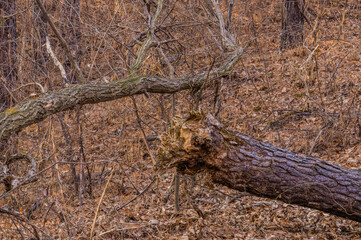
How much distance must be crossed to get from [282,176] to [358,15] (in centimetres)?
844

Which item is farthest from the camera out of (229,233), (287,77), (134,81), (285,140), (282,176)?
(287,77)

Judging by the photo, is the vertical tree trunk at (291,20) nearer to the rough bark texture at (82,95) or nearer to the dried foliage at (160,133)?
the dried foliage at (160,133)

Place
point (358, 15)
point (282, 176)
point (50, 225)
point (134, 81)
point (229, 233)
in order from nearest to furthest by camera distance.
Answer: point (282, 176)
point (229, 233)
point (134, 81)
point (50, 225)
point (358, 15)

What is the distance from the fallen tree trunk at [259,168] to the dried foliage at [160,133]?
345 millimetres

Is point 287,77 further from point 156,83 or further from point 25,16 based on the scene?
point 25,16

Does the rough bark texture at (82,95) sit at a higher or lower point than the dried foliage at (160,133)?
higher

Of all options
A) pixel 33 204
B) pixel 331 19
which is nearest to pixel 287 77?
pixel 331 19

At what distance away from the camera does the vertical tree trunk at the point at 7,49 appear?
746 centimetres

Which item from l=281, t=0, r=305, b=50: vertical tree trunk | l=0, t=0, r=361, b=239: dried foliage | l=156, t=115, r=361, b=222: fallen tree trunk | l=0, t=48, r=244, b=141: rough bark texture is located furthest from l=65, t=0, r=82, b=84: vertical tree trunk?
l=281, t=0, r=305, b=50: vertical tree trunk

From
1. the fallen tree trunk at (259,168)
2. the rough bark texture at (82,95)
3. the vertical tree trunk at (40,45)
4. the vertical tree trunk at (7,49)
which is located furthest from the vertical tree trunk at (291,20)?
the fallen tree trunk at (259,168)

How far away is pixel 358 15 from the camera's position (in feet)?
34.2

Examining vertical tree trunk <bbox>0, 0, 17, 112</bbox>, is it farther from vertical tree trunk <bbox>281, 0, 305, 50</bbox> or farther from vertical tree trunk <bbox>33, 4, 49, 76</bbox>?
vertical tree trunk <bbox>281, 0, 305, 50</bbox>

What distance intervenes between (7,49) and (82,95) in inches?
163

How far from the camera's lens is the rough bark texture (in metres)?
3.98
